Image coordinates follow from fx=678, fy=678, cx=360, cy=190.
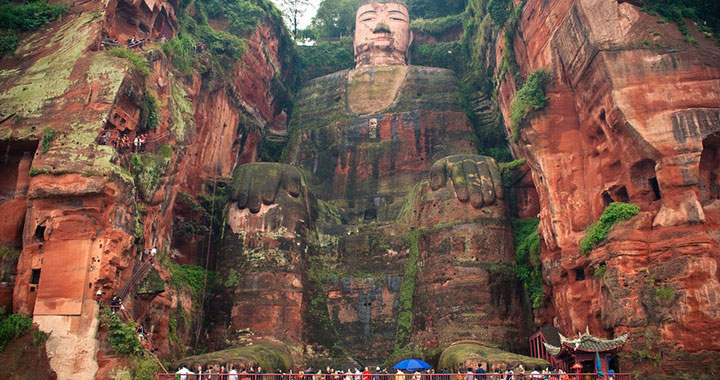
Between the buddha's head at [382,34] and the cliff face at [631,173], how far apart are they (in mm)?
16413

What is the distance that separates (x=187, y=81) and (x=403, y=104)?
13408 mm

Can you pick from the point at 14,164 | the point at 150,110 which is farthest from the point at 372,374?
the point at 14,164

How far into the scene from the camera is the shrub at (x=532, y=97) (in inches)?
1002

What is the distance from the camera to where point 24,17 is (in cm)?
2592

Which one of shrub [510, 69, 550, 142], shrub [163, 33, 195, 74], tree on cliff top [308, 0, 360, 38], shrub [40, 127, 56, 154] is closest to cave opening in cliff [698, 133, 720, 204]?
shrub [510, 69, 550, 142]

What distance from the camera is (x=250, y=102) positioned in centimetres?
3575

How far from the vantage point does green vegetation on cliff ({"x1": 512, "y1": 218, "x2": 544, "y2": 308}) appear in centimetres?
2567

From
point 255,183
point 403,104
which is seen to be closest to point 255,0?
point 403,104

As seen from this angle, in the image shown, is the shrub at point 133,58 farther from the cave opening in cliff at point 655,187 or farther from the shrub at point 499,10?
the cave opening in cliff at point 655,187

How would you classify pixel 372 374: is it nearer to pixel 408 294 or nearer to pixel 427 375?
pixel 427 375

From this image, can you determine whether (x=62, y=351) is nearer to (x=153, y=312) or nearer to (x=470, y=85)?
(x=153, y=312)

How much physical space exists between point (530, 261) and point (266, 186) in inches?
444

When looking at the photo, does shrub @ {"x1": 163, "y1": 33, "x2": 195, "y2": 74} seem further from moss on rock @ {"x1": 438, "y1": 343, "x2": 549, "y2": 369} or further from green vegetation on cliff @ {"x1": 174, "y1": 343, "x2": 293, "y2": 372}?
moss on rock @ {"x1": 438, "y1": 343, "x2": 549, "y2": 369}

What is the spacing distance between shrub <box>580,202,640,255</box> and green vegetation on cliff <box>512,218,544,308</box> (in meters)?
3.30
